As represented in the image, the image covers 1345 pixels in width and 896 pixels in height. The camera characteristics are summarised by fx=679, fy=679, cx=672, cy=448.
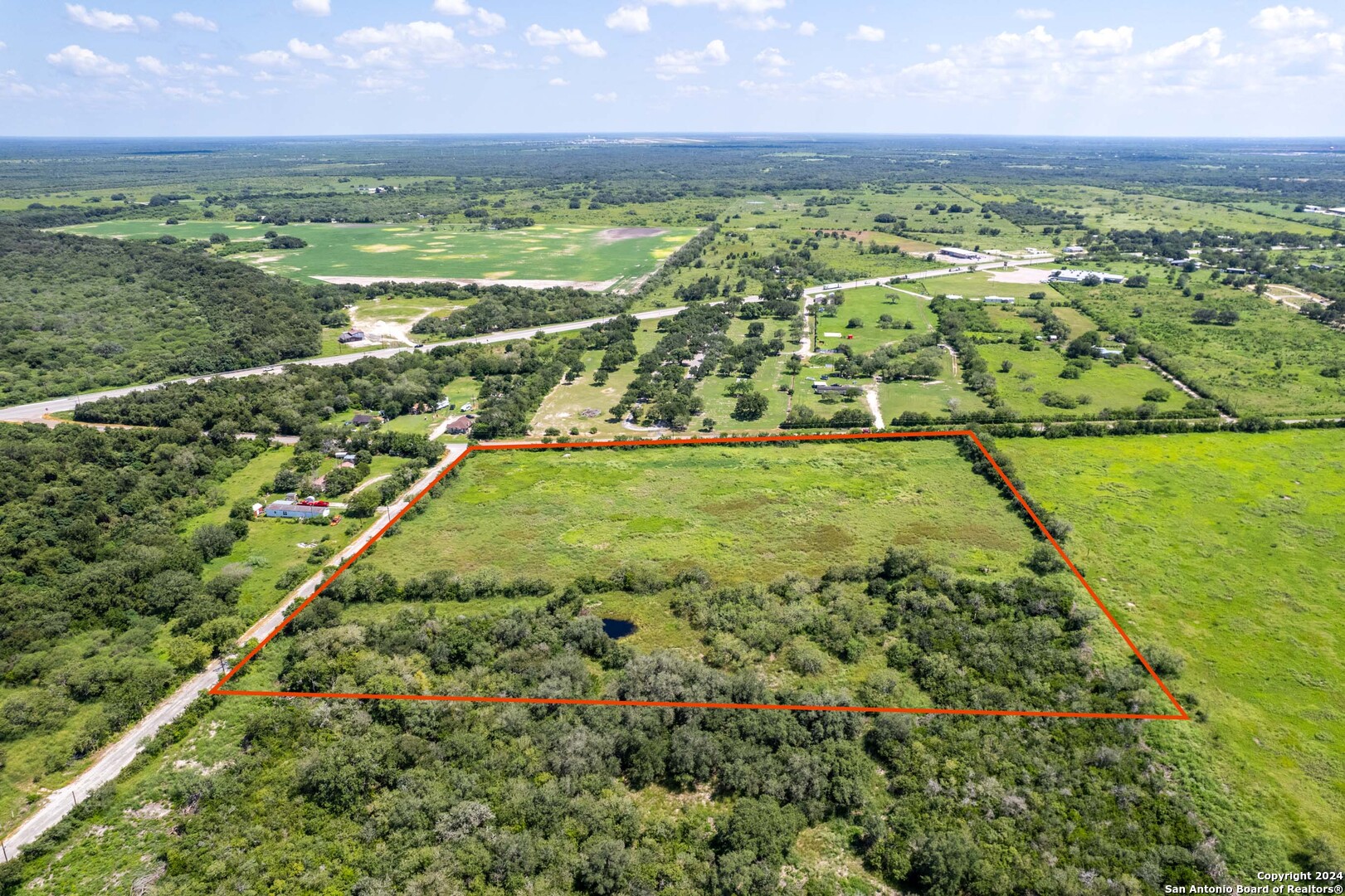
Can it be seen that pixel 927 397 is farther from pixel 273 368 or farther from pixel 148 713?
pixel 273 368

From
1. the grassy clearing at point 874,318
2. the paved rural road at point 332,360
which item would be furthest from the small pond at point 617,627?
the grassy clearing at point 874,318

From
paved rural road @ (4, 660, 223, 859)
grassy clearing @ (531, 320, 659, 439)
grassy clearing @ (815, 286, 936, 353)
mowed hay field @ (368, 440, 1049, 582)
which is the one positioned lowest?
paved rural road @ (4, 660, 223, 859)

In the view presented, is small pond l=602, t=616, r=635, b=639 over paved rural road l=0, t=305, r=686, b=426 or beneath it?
beneath

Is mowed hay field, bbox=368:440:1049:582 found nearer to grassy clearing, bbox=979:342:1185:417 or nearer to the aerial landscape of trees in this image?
the aerial landscape of trees

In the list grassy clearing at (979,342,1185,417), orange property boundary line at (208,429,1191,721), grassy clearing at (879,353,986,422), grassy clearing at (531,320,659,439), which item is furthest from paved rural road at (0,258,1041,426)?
orange property boundary line at (208,429,1191,721)

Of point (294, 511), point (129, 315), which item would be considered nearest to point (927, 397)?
point (294, 511)

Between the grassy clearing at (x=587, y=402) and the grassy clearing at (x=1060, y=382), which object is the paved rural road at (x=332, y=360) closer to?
the grassy clearing at (x=587, y=402)

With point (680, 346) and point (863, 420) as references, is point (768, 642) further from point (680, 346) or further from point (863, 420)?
point (680, 346)
